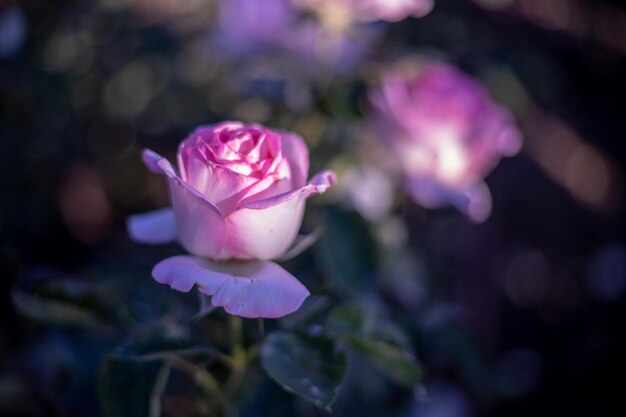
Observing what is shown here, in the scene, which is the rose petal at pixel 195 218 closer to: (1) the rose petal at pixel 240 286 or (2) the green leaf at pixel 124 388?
(1) the rose petal at pixel 240 286

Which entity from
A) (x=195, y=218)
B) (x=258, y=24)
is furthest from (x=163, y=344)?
(x=258, y=24)

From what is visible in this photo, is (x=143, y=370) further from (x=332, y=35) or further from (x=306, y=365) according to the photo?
(x=332, y=35)

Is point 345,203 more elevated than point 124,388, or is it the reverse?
point 124,388

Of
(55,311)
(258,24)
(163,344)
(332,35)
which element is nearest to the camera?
(163,344)

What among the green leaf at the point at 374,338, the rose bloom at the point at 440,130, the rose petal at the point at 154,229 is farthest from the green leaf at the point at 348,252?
the rose petal at the point at 154,229

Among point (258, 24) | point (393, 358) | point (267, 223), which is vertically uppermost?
point (267, 223)

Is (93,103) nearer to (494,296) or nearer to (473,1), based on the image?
(473,1)

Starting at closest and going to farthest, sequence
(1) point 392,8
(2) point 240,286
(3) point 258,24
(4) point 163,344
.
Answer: (2) point 240,286
(4) point 163,344
(1) point 392,8
(3) point 258,24
